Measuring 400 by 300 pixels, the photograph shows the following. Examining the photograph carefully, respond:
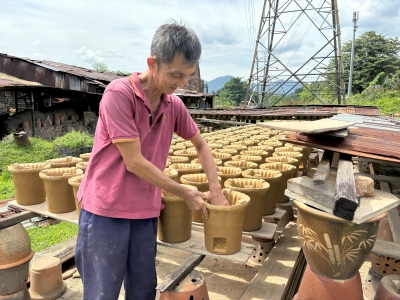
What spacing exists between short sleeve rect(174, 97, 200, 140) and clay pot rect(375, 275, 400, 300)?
1392mm

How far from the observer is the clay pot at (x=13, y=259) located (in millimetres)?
2332

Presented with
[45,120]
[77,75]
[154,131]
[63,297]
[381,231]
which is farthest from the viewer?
[77,75]

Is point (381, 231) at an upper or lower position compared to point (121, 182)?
lower

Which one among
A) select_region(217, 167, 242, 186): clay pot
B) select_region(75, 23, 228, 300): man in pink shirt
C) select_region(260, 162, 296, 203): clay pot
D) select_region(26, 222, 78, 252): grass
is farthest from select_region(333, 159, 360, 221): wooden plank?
select_region(26, 222, 78, 252): grass

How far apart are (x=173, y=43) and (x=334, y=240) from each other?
123 centimetres

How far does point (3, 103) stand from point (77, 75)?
11.7ft

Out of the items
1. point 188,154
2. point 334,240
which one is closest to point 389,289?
point 334,240

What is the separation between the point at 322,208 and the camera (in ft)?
4.71

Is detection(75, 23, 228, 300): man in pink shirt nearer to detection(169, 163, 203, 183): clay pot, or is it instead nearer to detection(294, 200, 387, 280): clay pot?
detection(294, 200, 387, 280): clay pot

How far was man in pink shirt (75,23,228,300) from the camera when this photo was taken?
1.50 meters

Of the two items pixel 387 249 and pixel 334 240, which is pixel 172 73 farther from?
pixel 387 249

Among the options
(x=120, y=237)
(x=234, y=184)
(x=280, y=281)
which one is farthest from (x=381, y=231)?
(x=120, y=237)

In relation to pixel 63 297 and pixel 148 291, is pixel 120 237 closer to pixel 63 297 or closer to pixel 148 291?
pixel 148 291

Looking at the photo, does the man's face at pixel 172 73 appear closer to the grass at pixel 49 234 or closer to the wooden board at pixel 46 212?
the wooden board at pixel 46 212
